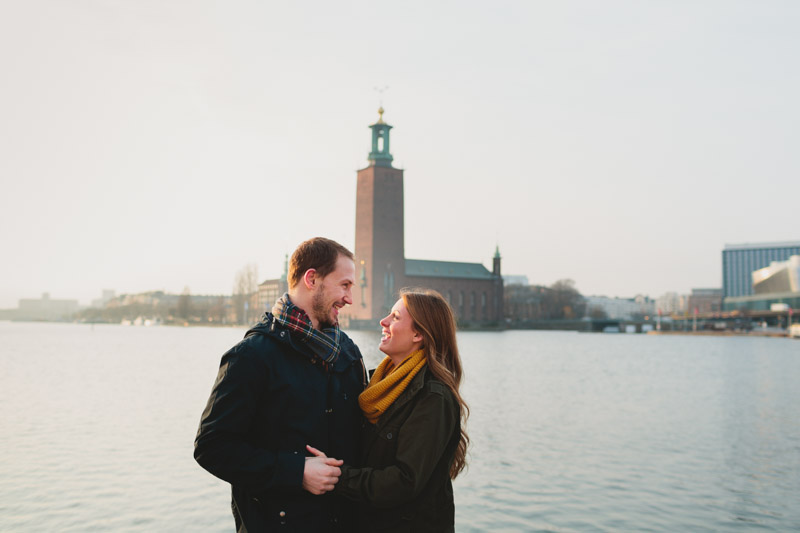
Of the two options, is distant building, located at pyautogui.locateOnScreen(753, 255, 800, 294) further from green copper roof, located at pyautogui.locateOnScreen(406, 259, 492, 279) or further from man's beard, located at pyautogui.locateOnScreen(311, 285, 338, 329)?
man's beard, located at pyautogui.locateOnScreen(311, 285, 338, 329)

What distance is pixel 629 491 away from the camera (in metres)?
8.80

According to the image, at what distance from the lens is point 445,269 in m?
97.4

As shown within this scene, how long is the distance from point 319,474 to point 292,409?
26cm

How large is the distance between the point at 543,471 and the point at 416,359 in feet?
24.6

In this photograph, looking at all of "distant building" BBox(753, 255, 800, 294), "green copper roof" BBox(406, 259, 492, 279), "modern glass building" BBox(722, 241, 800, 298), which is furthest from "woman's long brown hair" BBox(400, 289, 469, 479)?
"modern glass building" BBox(722, 241, 800, 298)

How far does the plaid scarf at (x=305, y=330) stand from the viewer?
2.78 m

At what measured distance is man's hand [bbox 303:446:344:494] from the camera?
8.70 ft

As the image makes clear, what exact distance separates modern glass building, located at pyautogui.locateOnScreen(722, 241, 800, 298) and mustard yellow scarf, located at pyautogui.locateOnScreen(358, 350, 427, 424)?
170684mm

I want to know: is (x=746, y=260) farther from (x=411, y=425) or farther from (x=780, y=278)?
(x=411, y=425)

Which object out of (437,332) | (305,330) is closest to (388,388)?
(437,332)

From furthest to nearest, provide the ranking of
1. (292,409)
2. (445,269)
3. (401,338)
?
1. (445,269)
2. (401,338)
3. (292,409)

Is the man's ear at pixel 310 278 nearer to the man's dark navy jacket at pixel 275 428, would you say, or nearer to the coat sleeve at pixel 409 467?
the man's dark navy jacket at pixel 275 428

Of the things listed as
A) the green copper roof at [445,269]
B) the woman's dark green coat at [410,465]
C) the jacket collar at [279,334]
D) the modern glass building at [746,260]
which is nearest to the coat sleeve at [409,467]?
the woman's dark green coat at [410,465]

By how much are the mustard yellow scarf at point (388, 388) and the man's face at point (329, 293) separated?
32 cm
